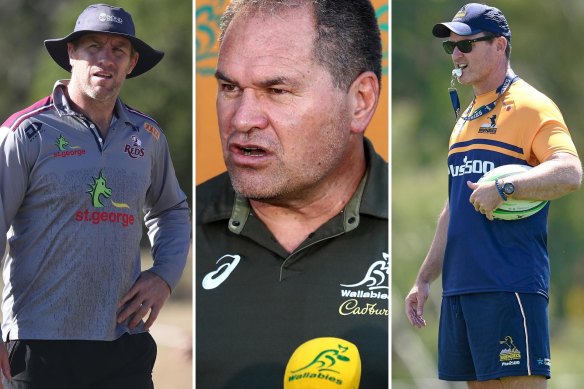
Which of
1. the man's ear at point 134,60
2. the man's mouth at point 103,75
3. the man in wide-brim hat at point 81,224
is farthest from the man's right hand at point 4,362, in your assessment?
the man's ear at point 134,60

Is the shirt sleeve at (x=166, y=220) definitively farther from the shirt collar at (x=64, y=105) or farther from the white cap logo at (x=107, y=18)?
the white cap logo at (x=107, y=18)

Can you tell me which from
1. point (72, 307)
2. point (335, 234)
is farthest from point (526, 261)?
point (72, 307)

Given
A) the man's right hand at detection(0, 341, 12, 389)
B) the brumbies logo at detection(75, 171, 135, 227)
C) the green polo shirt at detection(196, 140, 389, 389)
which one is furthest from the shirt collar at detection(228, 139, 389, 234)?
the man's right hand at detection(0, 341, 12, 389)

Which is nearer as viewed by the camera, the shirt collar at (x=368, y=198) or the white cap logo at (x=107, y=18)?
the white cap logo at (x=107, y=18)

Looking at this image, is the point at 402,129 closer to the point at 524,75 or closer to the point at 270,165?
the point at 524,75

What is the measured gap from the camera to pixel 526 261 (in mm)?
3848

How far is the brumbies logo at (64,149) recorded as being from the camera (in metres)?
3.88

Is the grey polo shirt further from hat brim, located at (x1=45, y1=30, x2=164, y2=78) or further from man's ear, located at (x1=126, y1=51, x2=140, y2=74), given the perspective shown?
man's ear, located at (x1=126, y1=51, x2=140, y2=74)

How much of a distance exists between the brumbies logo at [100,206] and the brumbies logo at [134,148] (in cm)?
16

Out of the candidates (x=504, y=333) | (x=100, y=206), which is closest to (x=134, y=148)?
(x=100, y=206)

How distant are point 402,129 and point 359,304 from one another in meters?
3.08

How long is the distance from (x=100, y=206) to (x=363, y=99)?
1112 mm

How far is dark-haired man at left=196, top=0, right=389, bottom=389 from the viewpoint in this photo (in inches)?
160

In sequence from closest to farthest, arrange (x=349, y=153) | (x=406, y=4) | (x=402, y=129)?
(x=349, y=153)
(x=406, y=4)
(x=402, y=129)
